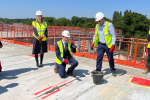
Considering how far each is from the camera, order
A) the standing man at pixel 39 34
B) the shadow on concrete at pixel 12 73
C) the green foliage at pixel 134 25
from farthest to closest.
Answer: the green foliage at pixel 134 25 → the standing man at pixel 39 34 → the shadow on concrete at pixel 12 73

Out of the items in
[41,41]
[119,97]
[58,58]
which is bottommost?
[119,97]

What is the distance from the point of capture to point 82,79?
181 inches

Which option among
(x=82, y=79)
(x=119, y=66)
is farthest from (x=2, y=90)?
(x=119, y=66)

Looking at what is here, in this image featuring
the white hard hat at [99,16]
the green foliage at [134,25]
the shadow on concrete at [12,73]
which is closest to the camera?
the white hard hat at [99,16]

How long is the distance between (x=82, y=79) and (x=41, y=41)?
2163mm

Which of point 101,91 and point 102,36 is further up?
point 102,36

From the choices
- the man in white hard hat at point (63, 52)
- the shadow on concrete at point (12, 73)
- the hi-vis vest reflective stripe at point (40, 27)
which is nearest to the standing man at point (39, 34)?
the hi-vis vest reflective stripe at point (40, 27)

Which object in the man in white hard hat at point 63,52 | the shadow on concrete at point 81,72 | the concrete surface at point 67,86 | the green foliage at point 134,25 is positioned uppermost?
the green foliage at point 134,25

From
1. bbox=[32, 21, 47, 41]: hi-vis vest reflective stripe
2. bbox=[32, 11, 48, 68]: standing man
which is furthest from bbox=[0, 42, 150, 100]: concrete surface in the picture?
bbox=[32, 21, 47, 41]: hi-vis vest reflective stripe

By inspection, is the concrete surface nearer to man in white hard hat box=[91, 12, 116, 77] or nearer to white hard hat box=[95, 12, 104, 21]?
man in white hard hat box=[91, 12, 116, 77]

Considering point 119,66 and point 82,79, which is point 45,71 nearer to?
point 82,79

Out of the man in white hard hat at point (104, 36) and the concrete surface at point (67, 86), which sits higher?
the man in white hard hat at point (104, 36)

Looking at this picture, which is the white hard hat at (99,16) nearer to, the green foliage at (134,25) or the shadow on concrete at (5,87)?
the shadow on concrete at (5,87)

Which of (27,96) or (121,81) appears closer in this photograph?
(27,96)
